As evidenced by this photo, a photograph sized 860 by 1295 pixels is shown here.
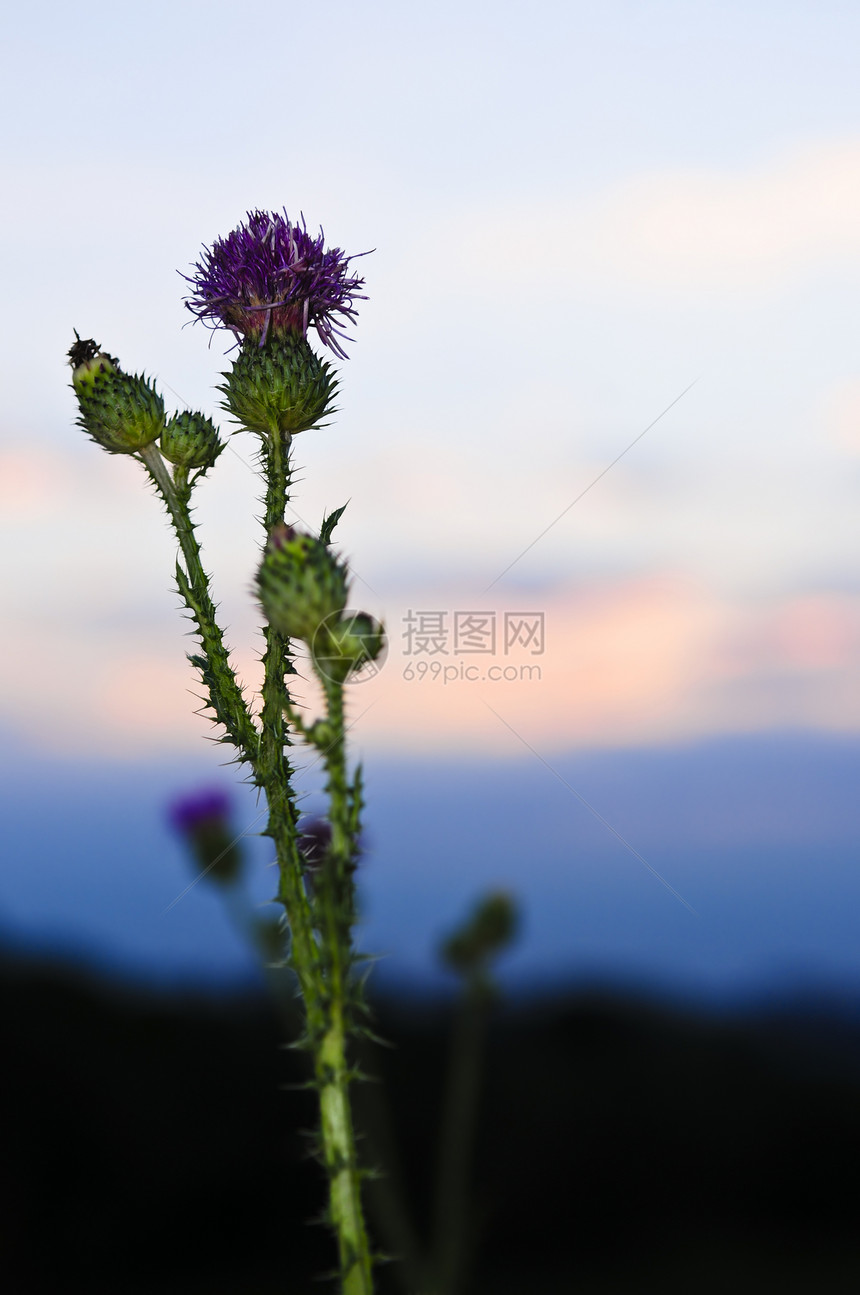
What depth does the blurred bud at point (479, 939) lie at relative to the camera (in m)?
5.11

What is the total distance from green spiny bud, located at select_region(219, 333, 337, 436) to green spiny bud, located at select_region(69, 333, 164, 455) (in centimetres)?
33

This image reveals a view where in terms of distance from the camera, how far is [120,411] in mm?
4512

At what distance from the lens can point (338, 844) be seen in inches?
117

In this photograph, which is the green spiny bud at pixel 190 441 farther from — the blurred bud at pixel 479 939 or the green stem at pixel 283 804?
the blurred bud at pixel 479 939

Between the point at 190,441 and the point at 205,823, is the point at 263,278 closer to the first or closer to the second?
the point at 190,441

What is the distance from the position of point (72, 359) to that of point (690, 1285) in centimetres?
701

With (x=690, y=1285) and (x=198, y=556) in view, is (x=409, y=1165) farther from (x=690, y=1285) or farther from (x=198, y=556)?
(x=198, y=556)

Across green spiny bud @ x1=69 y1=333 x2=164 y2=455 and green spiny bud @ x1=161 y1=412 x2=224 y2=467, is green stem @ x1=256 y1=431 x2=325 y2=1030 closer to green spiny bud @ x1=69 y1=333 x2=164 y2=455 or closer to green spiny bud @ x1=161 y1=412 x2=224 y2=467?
green spiny bud @ x1=161 y1=412 x2=224 y2=467

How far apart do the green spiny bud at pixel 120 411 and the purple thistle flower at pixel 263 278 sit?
534mm

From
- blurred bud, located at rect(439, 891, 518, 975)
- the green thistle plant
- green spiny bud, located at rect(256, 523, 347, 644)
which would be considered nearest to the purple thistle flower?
the green thistle plant

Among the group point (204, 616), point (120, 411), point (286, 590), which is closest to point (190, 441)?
point (120, 411)

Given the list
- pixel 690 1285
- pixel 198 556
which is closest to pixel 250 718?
pixel 198 556

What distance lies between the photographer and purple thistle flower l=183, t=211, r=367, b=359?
4754 millimetres

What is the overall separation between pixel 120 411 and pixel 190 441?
1.15ft
